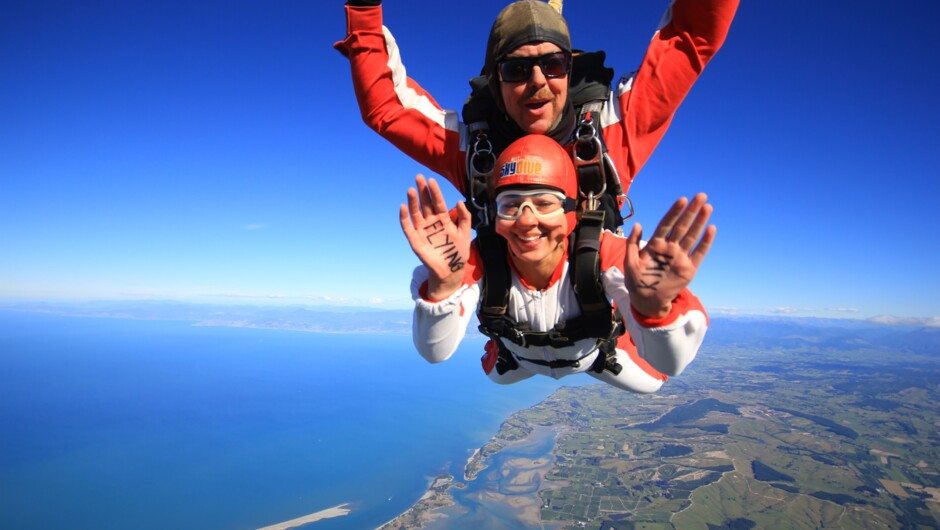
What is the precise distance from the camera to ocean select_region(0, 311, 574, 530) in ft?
126

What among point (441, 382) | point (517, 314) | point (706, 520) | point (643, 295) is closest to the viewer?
point (643, 295)

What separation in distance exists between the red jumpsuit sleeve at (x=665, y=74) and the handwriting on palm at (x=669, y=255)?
909 millimetres

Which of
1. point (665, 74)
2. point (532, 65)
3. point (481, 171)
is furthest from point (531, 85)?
point (665, 74)

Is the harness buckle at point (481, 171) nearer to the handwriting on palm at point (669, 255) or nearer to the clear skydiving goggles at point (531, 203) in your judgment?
the clear skydiving goggles at point (531, 203)

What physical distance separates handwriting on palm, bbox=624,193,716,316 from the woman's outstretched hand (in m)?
0.62

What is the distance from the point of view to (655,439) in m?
57.8

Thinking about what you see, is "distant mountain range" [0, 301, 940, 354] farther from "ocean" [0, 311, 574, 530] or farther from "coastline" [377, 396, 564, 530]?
"coastline" [377, 396, 564, 530]

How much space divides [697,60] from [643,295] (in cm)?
144

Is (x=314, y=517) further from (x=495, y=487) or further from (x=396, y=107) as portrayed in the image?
(x=396, y=107)

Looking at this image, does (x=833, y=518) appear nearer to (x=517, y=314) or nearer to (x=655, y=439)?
(x=655, y=439)

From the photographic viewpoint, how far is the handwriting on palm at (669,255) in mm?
1363

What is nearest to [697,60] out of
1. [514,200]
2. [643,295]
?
[514,200]

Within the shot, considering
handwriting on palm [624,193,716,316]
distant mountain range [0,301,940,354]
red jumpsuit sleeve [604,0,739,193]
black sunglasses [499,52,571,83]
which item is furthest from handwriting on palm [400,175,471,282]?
distant mountain range [0,301,940,354]

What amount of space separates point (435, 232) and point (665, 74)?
152 centimetres
